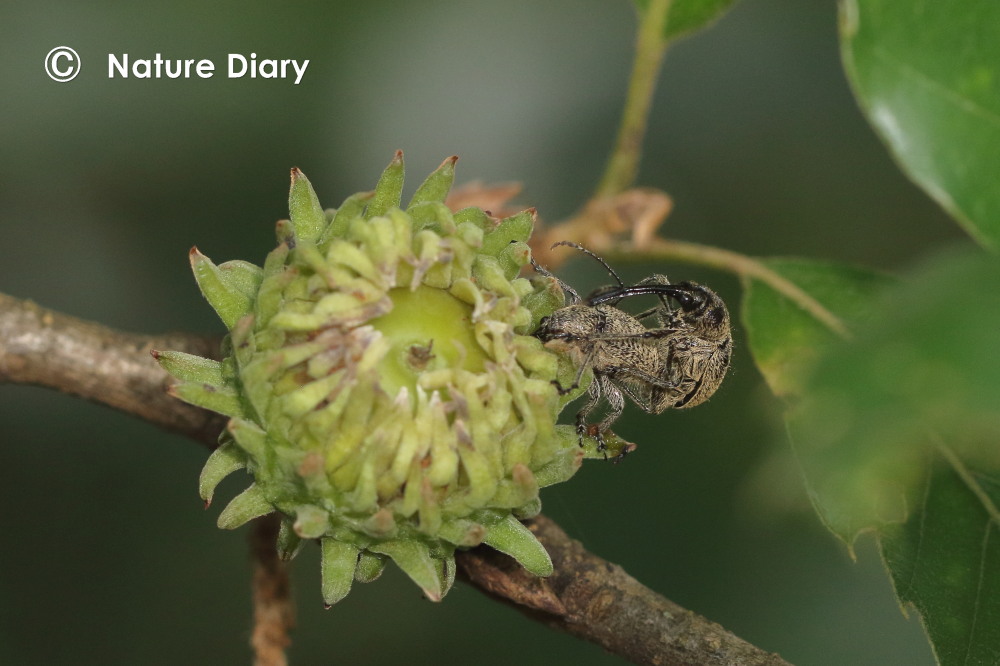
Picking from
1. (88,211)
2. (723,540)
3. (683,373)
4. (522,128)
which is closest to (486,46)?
(522,128)

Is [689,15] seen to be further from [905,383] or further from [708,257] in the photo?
[905,383]

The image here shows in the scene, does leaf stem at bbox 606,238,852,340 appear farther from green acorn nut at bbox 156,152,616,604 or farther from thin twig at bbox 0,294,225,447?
thin twig at bbox 0,294,225,447

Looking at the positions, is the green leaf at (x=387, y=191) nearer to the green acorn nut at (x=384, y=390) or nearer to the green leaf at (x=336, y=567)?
the green acorn nut at (x=384, y=390)

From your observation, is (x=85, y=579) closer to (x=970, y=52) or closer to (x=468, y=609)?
(x=468, y=609)

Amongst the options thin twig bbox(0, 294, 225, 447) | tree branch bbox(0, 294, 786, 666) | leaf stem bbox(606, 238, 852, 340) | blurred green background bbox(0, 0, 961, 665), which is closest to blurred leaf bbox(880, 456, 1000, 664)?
tree branch bbox(0, 294, 786, 666)

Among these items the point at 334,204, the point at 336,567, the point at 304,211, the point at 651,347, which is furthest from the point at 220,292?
the point at 334,204
